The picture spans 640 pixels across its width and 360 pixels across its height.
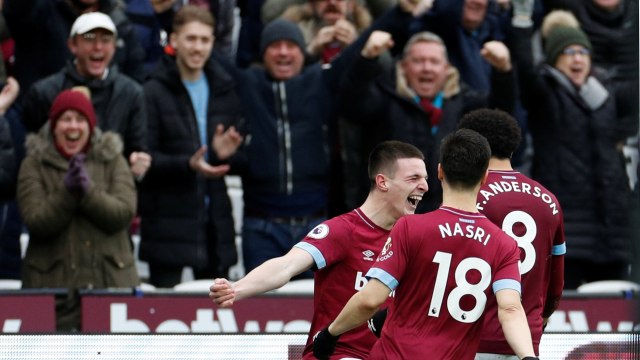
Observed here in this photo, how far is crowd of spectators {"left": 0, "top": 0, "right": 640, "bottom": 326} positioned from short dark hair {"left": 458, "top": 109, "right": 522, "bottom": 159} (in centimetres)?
388

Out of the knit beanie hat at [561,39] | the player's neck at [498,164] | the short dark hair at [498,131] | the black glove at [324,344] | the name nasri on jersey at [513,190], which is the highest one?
the knit beanie hat at [561,39]

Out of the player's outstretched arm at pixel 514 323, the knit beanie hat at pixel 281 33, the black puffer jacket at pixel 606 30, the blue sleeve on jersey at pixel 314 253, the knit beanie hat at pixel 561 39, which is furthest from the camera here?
the black puffer jacket at pixel 606 30

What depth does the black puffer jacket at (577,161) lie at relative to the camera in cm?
1173

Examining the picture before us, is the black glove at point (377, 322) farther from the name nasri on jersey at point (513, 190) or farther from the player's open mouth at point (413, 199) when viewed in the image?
the name nasri on jersey at point (513, 190)

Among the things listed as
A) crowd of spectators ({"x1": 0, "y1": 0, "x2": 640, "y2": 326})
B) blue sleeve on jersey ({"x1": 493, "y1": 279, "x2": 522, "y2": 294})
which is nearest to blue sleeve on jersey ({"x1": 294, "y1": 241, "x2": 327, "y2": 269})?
blue sleeve on jersey ({"x1": 493, "y1": 279, "x2": 522, "y2": 294})

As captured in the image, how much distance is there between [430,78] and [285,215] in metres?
1.69

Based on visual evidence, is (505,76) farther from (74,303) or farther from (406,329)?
(406,329)

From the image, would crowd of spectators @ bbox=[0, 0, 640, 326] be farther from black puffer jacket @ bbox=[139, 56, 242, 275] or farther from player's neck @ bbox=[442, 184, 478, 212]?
player's neck @ bbox=[442, 184, 478, 212]

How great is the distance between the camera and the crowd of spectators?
440 inches

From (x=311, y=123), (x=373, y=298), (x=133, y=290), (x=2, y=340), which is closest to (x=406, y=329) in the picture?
(x=373, y=298)

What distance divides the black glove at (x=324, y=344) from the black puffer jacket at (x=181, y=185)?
4.55 meters

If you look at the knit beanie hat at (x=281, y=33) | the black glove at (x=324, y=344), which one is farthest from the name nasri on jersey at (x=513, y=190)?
the knit beanie hat at (x=281, y=33)

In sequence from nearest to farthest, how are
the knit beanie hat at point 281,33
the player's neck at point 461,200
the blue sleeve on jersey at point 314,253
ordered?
the player's neck at point 461,200 < the blue sleeve on jersey at point 314,253 < the knit beanie hat at point 281,33

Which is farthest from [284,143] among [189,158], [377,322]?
[377,322]
